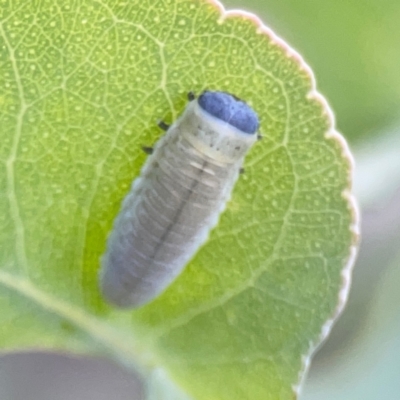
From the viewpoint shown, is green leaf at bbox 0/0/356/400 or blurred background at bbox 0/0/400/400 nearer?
green leaf at bbox 0/0/356/400

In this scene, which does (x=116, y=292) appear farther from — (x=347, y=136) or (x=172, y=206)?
(x=347, y=136)

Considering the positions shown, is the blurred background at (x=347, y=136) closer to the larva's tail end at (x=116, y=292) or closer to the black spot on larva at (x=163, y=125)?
the larva's tail end at (x=116, y=292)

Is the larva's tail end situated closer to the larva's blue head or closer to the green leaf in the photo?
the green leaf

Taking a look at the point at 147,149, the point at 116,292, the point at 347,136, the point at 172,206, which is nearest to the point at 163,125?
the point at 147,149

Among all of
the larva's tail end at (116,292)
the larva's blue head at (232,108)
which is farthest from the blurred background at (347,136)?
the larva's blue head at (232,108)

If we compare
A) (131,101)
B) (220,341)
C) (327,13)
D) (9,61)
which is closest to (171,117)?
(131,101)

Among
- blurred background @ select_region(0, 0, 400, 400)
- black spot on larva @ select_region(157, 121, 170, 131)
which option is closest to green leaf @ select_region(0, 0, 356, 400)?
black spot on larva @ select_region(157, 121, 170, 131)
